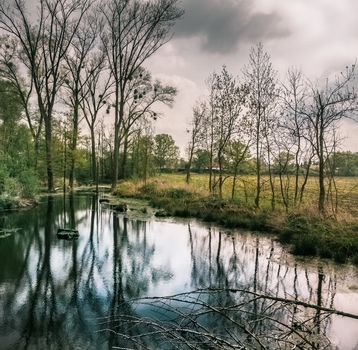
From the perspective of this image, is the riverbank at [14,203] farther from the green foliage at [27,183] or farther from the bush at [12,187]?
the green foliage at [27,183]

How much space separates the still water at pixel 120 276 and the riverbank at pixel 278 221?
77 cm

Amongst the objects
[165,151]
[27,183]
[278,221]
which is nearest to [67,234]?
[278,221]

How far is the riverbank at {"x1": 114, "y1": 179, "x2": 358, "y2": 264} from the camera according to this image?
1199cm

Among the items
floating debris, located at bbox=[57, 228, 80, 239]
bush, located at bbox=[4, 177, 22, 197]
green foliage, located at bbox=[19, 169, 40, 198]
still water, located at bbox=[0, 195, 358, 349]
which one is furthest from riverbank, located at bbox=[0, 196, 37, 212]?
floating debris, located at bbox=[57, 228, 80, 239]

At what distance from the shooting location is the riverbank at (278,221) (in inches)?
472

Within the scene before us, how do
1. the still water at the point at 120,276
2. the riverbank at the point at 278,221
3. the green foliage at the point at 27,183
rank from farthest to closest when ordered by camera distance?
the green foliage at the point at 27,183 < the riverbank at the point at 278,221 < the still water at the point at 120,276

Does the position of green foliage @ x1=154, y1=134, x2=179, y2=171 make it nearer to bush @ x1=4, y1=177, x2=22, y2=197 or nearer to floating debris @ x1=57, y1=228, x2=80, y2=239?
bush @ x1=4, y1=177, x2=22, y2=197

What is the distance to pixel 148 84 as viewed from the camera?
113 feet

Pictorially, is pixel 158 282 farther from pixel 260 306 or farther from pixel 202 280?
pixel 260 306

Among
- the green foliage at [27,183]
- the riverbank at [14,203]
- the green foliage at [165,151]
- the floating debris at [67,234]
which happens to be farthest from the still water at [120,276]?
the green foliage at [165,151]

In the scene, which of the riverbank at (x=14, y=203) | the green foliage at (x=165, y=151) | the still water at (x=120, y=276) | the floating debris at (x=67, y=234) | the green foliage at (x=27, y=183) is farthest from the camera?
the green foliage at (x=165, y=151)

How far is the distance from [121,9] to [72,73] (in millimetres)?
7882

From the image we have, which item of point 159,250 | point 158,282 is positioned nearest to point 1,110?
point 159,250

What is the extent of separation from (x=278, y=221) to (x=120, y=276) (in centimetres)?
831
